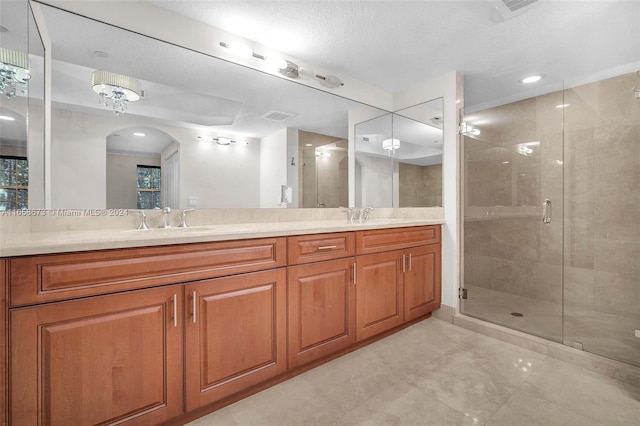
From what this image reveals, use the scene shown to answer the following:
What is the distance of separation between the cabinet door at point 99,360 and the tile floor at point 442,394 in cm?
35

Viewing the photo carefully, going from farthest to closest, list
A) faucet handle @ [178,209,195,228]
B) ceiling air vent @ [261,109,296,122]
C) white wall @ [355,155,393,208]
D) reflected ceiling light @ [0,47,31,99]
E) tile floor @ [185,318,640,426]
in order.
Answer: white wall @ [355,155,393,208]
ceiling air vent @ [261,109,296,122]
faucet handle @ [178,209,195,228]
tile floor @ [185,318,640,426]
reflected ceiling light @ [0,47,31,99]

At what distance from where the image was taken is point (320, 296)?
176 centimetres

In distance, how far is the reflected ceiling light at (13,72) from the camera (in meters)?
1.21

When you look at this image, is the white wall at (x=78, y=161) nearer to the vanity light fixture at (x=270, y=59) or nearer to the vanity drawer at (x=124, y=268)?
the vanity drawer at (x=124, y=268)

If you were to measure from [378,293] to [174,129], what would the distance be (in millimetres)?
1813

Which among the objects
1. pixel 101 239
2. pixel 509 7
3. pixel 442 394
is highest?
pixel 509 7

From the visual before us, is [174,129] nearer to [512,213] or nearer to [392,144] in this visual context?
[392,144]

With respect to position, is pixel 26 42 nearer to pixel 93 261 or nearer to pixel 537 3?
pixel 93 261

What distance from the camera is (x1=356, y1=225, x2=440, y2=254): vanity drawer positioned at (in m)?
2.01

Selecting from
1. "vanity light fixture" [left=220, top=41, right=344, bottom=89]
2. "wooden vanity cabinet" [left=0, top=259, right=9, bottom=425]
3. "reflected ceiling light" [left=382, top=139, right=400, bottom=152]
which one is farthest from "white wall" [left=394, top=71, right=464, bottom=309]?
"wooden vanity cabinet" [left=0, top=259, right=9, bottom=425]

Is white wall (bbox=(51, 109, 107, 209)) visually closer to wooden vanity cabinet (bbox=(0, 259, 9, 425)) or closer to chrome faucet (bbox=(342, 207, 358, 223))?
wooden vanity cabinet (bbox=(0, 259, 9, 425))

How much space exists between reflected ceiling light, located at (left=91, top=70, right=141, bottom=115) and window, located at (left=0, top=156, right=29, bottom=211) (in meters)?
0.54

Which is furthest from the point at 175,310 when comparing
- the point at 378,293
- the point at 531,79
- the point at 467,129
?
the point at 531,79

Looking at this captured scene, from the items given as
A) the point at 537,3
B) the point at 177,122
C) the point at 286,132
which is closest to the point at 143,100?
the point at 177,122
